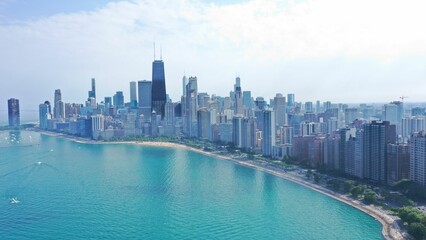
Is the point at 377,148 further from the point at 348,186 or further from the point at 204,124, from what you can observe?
the point at 204,124

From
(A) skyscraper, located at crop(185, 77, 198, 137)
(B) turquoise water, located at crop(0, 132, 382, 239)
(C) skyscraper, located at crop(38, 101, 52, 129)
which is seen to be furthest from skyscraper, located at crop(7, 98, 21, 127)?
(B) turquoise water, located at crop(0, 132, 382, 239)

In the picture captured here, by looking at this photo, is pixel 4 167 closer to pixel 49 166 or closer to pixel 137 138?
pixel 49 166

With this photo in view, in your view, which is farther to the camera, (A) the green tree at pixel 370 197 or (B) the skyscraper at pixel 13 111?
(B) the skyscraper at pixel 13 111

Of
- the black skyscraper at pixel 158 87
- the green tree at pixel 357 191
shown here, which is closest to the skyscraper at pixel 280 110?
the black skyscraper at pixel 158 87

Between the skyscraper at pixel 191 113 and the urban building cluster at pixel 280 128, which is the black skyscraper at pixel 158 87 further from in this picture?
the skyscraper at pixel 191 113

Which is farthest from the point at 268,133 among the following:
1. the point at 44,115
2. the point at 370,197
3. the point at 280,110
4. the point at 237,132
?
the point at 44,115

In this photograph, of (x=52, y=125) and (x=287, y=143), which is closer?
(x=287, y=143)

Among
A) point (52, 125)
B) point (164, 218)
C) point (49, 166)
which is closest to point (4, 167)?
point (49, 166)

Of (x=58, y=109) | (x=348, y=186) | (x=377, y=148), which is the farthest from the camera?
(x=58, y=109)
